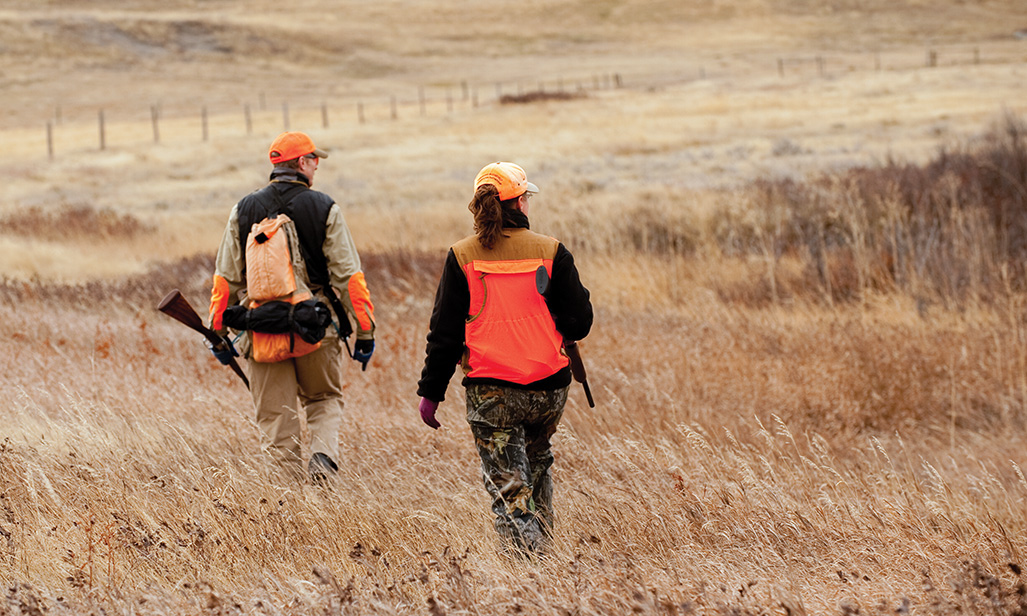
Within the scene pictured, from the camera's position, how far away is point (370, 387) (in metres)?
6.97

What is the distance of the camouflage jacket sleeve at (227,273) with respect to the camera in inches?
188

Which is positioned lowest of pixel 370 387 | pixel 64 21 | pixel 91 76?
pixel 370 387

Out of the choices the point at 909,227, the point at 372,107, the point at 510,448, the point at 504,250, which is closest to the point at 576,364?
the point at 510,448

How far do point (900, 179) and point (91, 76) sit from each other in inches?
2592

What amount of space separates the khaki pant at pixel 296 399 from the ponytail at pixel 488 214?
1635mm

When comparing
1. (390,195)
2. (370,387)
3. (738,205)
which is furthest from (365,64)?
(370,387)

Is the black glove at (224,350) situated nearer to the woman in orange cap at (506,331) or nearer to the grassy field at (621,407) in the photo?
the grassy field at (621,407)

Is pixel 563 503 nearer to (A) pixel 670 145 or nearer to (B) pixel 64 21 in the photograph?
(A) pixel 670 145

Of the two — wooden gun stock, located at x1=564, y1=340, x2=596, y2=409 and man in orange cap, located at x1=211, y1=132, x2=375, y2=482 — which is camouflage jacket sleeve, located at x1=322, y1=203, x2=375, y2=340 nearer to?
man in orange cap, located at x1=211, y1=132, x2=375, y2=482

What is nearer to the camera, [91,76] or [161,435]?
[161,435]

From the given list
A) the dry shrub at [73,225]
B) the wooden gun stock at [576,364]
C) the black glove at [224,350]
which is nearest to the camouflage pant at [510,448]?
the wooden gun stock at [576,364]

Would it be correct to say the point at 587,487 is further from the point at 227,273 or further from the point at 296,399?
the point at 227,273

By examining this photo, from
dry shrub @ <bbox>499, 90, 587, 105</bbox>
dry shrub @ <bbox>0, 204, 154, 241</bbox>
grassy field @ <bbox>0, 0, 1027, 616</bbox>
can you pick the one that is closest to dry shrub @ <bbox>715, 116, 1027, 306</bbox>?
grassy field @ <bbox>0, 0, 1027, 616</bbox>

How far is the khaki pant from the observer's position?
16.1ft
